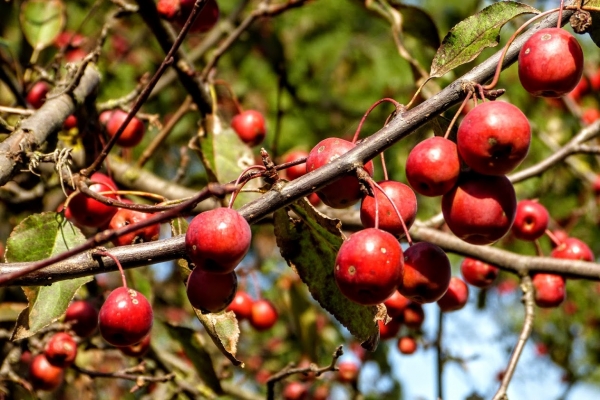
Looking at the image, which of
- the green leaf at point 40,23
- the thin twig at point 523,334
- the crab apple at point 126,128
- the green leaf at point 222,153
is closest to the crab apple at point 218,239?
the thin twig at point 523,334

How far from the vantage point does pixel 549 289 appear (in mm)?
2311

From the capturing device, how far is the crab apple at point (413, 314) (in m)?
2.56

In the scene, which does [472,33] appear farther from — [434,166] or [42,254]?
[42,254]

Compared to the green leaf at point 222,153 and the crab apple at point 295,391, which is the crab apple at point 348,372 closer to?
the crab apple at point 295,391

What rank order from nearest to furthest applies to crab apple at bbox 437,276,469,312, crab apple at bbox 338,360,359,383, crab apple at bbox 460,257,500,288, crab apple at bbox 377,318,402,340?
crab apple at bbox 437,276,469,312, crab apple at bbox 460,257,500,288, crab apple at bbox 377,318,402,340, crab apple at bbox 338,360,359,383

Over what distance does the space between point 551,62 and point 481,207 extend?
0.31 meters

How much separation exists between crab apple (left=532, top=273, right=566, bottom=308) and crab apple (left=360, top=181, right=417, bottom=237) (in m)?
1.05

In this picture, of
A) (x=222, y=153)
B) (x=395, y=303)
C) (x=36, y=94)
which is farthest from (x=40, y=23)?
(x=395, y=303)

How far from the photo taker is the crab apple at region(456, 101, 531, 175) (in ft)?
4.28

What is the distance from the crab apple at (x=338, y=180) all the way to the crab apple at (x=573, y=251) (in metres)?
1.24

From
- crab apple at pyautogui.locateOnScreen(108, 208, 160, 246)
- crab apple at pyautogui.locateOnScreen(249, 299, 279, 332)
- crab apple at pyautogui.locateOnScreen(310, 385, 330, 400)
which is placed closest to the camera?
crab apple at pyautogui.locateOnScreen(108, 208, 160, 246)

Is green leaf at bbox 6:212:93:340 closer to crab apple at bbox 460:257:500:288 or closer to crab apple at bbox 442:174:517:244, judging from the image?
crab apple at bbox 442:174:517:244

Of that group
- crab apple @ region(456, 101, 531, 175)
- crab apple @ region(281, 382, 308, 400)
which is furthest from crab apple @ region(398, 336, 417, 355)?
crab apple @ region(456, 101, 531, 175)

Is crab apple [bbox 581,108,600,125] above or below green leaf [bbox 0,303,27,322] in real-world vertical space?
below
